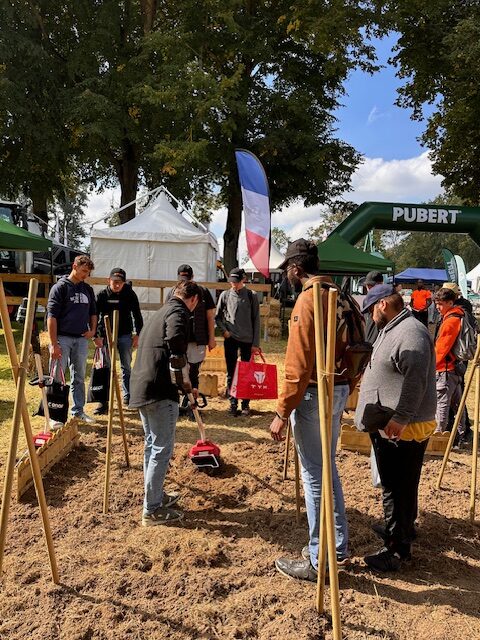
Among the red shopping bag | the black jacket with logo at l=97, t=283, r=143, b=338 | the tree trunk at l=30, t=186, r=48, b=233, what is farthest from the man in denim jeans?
the tree trunk at l=30, t=186, r=48, b=233

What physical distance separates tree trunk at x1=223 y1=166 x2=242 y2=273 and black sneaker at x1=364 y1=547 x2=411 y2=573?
17.9 metres

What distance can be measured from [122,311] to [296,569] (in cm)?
427

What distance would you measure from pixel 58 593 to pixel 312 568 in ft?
4.87

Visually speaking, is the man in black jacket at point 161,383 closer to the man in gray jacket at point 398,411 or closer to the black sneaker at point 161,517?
the black sneaker at point 161,517

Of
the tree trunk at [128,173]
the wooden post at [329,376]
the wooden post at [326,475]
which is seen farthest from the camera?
the tree trunk at [128,173]

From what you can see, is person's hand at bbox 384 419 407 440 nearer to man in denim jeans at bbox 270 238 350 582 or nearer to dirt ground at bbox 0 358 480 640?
man in denim jeans at bbox 270 238 350 582

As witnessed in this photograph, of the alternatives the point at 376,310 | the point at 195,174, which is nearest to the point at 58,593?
the point at 376,310

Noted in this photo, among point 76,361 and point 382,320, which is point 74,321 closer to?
point 76,361

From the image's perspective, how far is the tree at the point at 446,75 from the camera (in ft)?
53.8

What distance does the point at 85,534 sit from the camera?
3463 millimetres

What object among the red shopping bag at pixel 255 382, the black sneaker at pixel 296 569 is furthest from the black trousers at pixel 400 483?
the red shopping bag at pixel 255 382

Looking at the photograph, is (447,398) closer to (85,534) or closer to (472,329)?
(472,329)

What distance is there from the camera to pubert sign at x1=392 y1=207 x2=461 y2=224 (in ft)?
41.8

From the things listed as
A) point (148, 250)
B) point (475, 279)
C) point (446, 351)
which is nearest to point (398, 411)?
point (446, 351)
